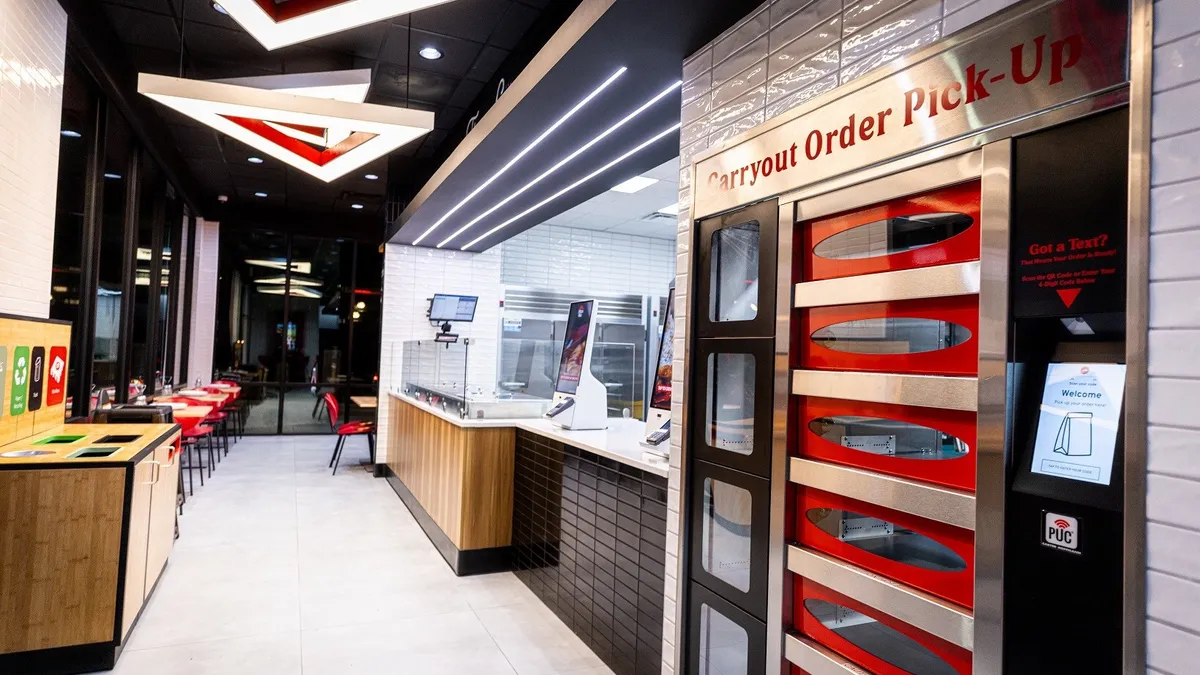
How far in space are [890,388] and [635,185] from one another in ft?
20.2

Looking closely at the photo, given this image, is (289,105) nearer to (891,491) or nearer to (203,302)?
(891,491)

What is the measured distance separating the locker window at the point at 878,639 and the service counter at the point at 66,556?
9.83 feet

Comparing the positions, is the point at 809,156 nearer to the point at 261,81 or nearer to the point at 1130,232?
the point at 1130,232

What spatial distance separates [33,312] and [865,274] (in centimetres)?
449

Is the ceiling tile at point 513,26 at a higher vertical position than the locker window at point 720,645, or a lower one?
higher

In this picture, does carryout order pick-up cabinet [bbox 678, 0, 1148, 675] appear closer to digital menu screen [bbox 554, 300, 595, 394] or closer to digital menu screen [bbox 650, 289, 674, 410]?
digital menu screen [bbox 650, 289, 674, 410]

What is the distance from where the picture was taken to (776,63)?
225cm

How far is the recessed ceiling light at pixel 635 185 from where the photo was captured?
24.1 feet

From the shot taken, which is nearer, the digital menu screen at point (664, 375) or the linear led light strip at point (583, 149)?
the linear led light strip at point (583, 149)

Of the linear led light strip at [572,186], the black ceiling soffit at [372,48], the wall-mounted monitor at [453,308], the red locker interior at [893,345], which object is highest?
the black ceiling soffit at [372,48]

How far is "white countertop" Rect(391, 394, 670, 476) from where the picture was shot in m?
3.01

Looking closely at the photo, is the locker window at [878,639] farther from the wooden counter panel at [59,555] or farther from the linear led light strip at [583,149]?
the wooden counter panel at [59,555]

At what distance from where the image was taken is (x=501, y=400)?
4863 mm

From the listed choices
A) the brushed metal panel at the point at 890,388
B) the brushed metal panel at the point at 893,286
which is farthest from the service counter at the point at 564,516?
the brushed metal panel at the point at 893,286
